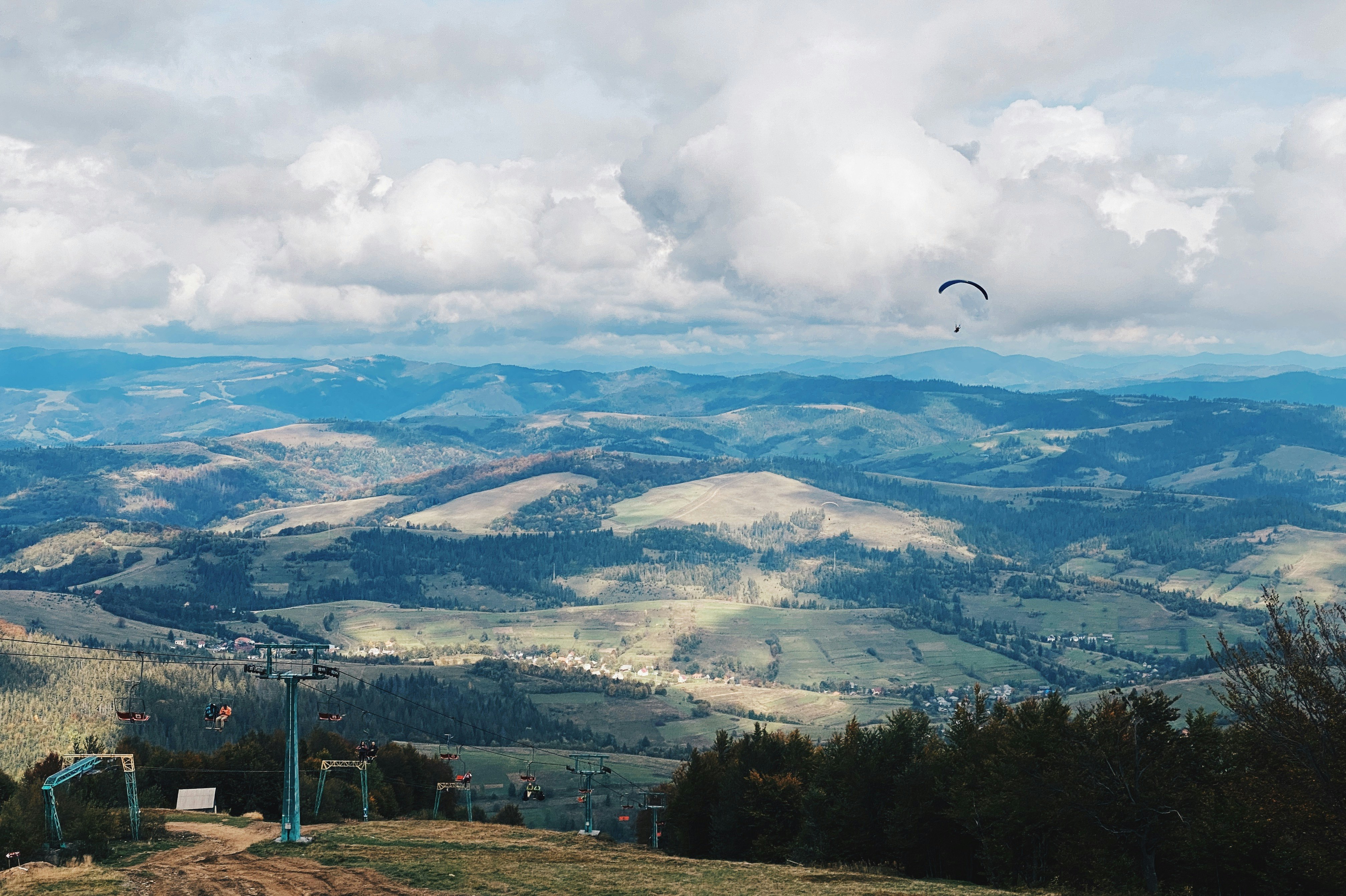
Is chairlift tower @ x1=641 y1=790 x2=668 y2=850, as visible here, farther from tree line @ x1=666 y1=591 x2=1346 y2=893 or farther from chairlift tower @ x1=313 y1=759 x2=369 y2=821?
chairlift tower @ x1=313 y1=759 x2=369 y2=821

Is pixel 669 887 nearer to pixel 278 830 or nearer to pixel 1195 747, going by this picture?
pixel 1195 747

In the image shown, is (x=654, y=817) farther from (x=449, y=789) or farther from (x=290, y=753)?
(x=290, y=753)

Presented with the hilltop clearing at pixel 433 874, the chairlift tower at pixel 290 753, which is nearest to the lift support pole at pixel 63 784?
the hilltop clearing at pixel 433 874

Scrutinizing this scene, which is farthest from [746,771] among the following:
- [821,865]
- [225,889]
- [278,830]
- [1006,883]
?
[225,889]

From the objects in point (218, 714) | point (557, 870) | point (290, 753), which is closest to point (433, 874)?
point (557, 870)

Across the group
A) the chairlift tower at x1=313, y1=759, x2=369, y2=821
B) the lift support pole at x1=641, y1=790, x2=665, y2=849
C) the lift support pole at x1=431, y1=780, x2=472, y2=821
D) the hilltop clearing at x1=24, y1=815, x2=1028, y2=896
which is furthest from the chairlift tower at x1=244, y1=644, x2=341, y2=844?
the lift support pole at x1=431, y1=780, x2=472, y2=821
